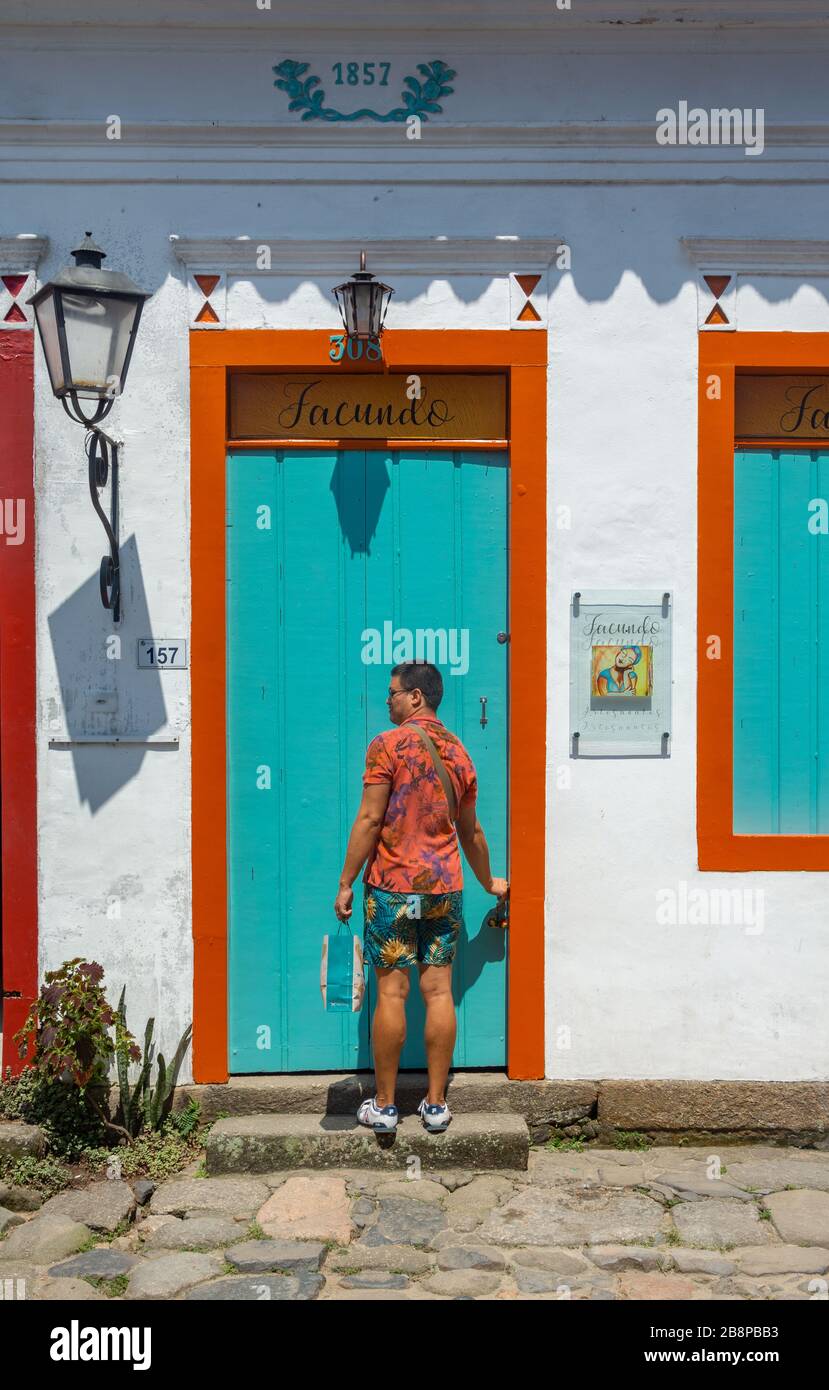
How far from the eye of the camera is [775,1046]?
206 inches

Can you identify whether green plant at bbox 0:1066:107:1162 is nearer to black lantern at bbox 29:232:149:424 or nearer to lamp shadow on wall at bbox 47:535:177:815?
lamp shadow on wall at bbox 47:535:177:815

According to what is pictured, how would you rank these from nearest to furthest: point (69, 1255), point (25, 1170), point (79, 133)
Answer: point (69, 1255) < point (25, 1170) < point (79, 133)

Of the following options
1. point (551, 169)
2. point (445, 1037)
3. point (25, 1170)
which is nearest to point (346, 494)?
point (551, 169)

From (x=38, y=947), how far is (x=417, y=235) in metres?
3.35

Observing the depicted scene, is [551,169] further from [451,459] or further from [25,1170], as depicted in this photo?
[25,1170]

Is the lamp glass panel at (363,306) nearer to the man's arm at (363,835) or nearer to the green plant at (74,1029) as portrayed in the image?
the man's arm at (363,835)

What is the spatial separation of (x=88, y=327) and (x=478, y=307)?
1.60 metres

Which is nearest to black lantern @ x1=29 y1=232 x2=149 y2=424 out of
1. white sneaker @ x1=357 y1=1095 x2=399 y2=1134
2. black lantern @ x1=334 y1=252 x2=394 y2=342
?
black lantern @ x1=334 y1=252 x2=394 y2=342

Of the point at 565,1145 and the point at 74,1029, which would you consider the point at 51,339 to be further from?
the point at 565,1145

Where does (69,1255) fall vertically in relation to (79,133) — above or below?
below

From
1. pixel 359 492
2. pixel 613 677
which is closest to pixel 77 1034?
pixel 359 492

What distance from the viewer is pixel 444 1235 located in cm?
425

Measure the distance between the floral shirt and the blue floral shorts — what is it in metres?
0.04

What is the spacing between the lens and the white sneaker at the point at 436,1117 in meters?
4.83
